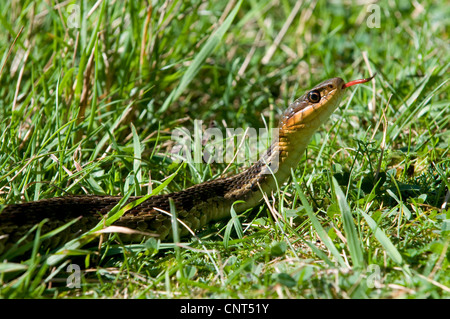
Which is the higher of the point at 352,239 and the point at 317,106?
the point at 317,106

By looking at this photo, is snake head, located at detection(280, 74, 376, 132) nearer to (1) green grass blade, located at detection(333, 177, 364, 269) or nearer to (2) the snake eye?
(2) the snake eye

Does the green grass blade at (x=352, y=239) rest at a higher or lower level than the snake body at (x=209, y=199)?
lower

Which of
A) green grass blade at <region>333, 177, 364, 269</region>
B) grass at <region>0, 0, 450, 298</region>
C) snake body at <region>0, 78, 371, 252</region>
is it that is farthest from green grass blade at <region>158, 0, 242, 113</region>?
green grass blade at <region>333, 177, 364, 269</region>

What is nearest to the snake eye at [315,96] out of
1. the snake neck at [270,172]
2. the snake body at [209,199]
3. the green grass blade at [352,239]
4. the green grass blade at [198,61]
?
the snake body at [209,199]

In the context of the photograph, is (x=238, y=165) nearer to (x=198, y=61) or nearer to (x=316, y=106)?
(x=316, y=106)

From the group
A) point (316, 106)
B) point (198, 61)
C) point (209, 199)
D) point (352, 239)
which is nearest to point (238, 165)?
point (209, 199)

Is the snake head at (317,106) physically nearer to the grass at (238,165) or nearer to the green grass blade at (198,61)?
the grass at (238,165)
